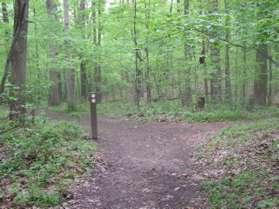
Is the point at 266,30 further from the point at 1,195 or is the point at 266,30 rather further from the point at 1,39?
the point at 1,39

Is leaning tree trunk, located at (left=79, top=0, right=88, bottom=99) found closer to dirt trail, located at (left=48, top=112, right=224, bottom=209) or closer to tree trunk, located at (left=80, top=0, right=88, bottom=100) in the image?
tree trunk, located at (left=80, top=0, right=88, bottom=100)

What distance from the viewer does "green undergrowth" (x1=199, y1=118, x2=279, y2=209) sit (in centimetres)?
464

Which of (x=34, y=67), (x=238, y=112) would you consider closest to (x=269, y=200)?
(x=238, y=112)

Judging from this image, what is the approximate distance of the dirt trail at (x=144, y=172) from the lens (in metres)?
5.33

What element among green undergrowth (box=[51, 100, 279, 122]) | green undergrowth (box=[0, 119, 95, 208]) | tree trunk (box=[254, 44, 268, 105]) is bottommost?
green undergrowth (box=[0, 119, 95, 208])

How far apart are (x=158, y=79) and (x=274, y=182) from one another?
48.8 feet

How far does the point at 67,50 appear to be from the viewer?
17.4 meters

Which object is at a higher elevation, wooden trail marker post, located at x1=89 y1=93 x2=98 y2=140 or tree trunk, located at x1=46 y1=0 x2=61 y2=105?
tree trunk, located at x1=46 y1=0 x2=61 y2=105

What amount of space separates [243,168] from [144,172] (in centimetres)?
229

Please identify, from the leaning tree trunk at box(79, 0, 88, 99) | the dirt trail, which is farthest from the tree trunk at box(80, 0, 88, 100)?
Result: the dirt trail

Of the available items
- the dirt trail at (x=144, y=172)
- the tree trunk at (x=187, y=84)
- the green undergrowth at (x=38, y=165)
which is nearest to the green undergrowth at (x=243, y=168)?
the dirt trail at (x=144, y=172)

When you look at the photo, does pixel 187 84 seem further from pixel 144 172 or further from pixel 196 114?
pixel 144 172

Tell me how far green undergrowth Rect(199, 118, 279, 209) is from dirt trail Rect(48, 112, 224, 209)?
1.31 feet

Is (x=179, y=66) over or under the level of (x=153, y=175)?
over
